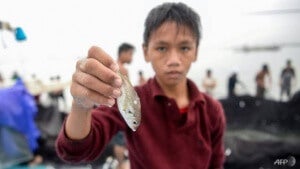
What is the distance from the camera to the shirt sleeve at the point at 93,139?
11.4 inches

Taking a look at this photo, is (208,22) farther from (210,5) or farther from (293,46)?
(293,46)

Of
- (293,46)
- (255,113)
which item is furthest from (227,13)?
(255,113)

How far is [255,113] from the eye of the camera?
1168 millimetres

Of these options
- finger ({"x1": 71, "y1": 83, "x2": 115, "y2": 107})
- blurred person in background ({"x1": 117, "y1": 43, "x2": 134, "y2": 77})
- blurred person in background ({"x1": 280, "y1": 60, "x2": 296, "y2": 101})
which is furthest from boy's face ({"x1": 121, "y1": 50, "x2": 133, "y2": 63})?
blurred person in background ({"x1": 280, "y1": 60, "x2": 296, "y2": 101})

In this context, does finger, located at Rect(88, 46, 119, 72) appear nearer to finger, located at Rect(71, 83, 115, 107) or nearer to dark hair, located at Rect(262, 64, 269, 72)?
finger, located at Rect(71, 83, 115, 107)

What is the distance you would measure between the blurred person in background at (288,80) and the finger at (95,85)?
3.40 feet

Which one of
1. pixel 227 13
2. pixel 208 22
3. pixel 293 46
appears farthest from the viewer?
pixel 293 46

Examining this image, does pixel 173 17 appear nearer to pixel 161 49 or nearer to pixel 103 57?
pixel 161 49

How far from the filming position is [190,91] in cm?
38

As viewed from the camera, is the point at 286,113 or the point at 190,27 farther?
the point at 286,113

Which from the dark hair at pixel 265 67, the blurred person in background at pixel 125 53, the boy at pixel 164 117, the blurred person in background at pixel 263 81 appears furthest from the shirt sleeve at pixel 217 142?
the dark hair at pixel 265 67

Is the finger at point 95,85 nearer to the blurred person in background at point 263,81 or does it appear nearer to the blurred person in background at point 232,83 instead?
the blurred person in background at point 232,83

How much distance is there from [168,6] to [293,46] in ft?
2.47

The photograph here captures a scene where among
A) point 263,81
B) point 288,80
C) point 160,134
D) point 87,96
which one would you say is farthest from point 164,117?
point 263,81
